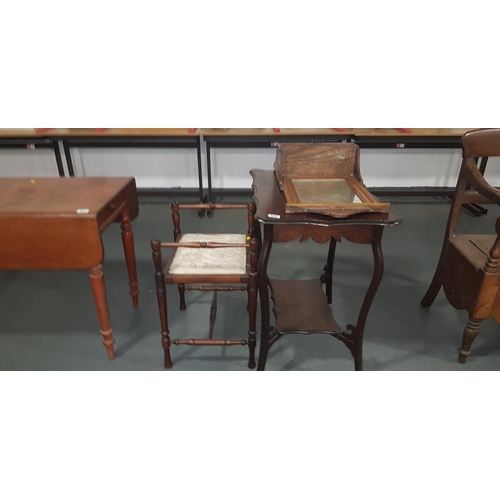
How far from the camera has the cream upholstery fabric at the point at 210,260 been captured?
1697mm

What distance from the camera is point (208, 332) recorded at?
6.86 ft

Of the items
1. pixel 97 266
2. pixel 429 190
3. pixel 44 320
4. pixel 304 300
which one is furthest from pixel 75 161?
pixel 429 190

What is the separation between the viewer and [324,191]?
164cm

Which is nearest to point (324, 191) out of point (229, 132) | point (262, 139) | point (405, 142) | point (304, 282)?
point (304, 282)

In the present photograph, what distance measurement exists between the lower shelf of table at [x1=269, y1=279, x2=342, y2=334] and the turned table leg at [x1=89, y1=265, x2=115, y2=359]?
33.8 inches

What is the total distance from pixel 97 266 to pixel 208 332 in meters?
0.75

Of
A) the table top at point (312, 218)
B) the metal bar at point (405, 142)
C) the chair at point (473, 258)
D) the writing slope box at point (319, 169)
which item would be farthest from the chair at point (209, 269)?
the metal bar at point (405, 142)

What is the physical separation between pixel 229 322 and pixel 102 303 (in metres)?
0.75

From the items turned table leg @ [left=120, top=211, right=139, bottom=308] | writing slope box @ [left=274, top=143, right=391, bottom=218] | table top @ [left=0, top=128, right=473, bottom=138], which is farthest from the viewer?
table top @ [left=0, top=128, right=473, bottom=138]

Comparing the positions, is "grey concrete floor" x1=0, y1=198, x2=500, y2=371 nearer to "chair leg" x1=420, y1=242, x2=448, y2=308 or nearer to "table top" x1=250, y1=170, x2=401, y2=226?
"chair leg" x1=420, y1=242, x2=448, y2=308

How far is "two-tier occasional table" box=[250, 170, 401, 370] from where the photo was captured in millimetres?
1415

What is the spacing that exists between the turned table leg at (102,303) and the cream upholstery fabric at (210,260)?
0.34 metres

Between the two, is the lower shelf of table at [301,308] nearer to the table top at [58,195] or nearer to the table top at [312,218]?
the table top at [312,218]

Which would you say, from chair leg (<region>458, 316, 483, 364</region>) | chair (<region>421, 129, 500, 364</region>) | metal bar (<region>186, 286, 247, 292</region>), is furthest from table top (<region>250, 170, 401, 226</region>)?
chair leg (<region>458, 316, 483, 364</region>)
